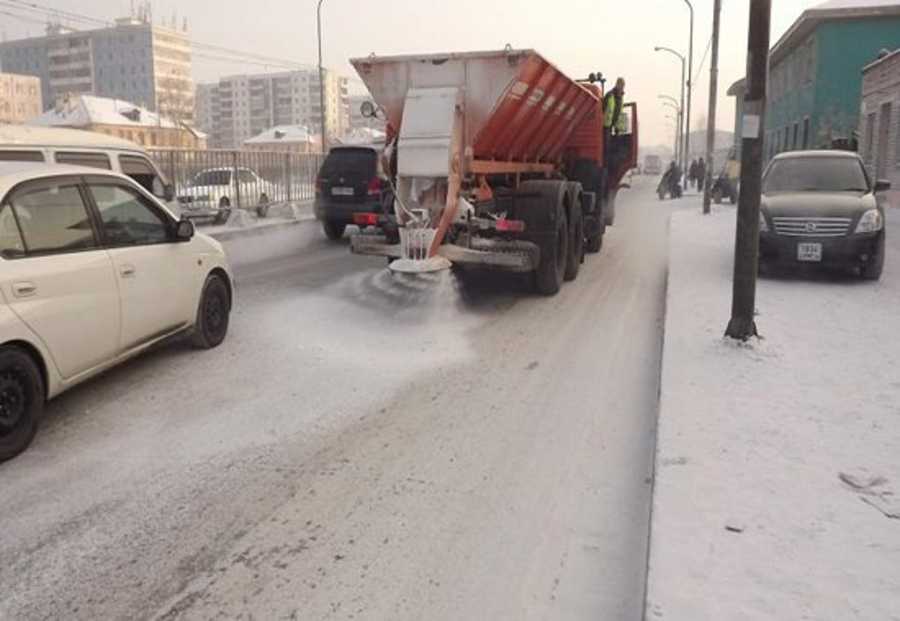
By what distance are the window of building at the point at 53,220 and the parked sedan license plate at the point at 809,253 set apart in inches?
327

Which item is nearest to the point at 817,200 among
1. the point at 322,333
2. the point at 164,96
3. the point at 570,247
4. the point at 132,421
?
the point at 570,247

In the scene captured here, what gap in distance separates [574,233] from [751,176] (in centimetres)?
467

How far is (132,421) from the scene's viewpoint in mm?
5484

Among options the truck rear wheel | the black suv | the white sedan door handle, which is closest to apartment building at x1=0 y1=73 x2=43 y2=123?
the black suv

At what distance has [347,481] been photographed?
4508 mm

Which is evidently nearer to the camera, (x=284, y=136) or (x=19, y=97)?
(x=284, y=136)

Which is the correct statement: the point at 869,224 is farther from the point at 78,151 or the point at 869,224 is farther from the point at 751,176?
the point at 78,151

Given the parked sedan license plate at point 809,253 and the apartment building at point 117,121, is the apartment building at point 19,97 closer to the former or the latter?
the apartment building at point 117,121

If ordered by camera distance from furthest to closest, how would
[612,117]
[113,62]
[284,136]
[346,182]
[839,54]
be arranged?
[113,62]
[284,136]
[839,54]
[346,182]
[612,117]

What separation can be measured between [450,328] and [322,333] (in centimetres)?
132

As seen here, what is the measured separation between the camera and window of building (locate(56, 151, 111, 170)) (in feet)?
32.0

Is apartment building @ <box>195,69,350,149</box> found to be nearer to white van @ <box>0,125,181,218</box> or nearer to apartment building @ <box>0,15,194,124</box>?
apartment building @ <box>0,15,194,124</box>

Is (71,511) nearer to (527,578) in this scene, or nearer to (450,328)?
(527,578)

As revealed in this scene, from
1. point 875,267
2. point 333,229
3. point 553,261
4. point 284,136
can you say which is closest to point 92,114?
point 284,136
